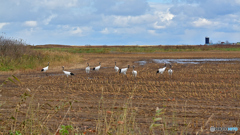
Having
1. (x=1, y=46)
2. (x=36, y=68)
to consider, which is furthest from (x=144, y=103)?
(x=1, y=46)

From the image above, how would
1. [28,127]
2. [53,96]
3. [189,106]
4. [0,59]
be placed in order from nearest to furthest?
1. [28,127]
2. [189,106]
3. [53,96]
4. [0,59]

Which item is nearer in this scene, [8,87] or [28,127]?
[28,127]

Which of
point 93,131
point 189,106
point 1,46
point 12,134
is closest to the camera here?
point 12,134

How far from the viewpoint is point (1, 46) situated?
80.6 ft

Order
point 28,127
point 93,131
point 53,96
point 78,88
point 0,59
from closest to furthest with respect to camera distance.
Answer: point 28,127
point 93,131
point 53,96
point 78,88
point 0,59

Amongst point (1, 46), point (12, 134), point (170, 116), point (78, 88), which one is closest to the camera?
point (12, 134)

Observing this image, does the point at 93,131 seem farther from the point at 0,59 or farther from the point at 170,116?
the point at 0,59

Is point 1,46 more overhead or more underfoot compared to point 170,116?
more overhead

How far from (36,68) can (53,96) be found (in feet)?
41.6

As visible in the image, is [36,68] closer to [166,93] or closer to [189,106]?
[166,93]

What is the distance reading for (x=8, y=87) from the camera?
1319cm

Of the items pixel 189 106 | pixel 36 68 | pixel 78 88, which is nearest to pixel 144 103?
pixel 189 106

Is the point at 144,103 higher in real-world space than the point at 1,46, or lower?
lower

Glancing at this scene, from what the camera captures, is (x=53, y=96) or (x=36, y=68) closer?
(x=53, y=96)
